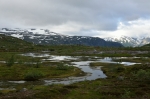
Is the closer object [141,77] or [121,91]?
[121,91]

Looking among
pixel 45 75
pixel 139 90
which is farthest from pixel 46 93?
pixel 45 75

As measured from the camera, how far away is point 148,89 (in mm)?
57875

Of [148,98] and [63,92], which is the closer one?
[148,98]

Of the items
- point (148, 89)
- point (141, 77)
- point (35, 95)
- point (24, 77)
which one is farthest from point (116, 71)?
point (35, 95)

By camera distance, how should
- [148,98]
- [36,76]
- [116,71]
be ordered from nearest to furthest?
[148,98]
[36,76]
[116,71]

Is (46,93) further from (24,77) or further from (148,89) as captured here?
(24,77)

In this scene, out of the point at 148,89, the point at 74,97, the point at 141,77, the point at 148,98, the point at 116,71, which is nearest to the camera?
the point at 148,98

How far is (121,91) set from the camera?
5650 cm

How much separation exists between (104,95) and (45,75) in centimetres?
4952

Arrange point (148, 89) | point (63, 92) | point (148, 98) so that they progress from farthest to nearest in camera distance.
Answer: point (148, 89), point (63, 92), point (148, 98)

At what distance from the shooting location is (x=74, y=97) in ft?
163

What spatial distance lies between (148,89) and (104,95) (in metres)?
12.8

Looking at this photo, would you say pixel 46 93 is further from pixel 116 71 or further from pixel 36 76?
pixel 116 71

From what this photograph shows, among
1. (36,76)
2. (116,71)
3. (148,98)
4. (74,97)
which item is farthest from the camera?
(116,71)
